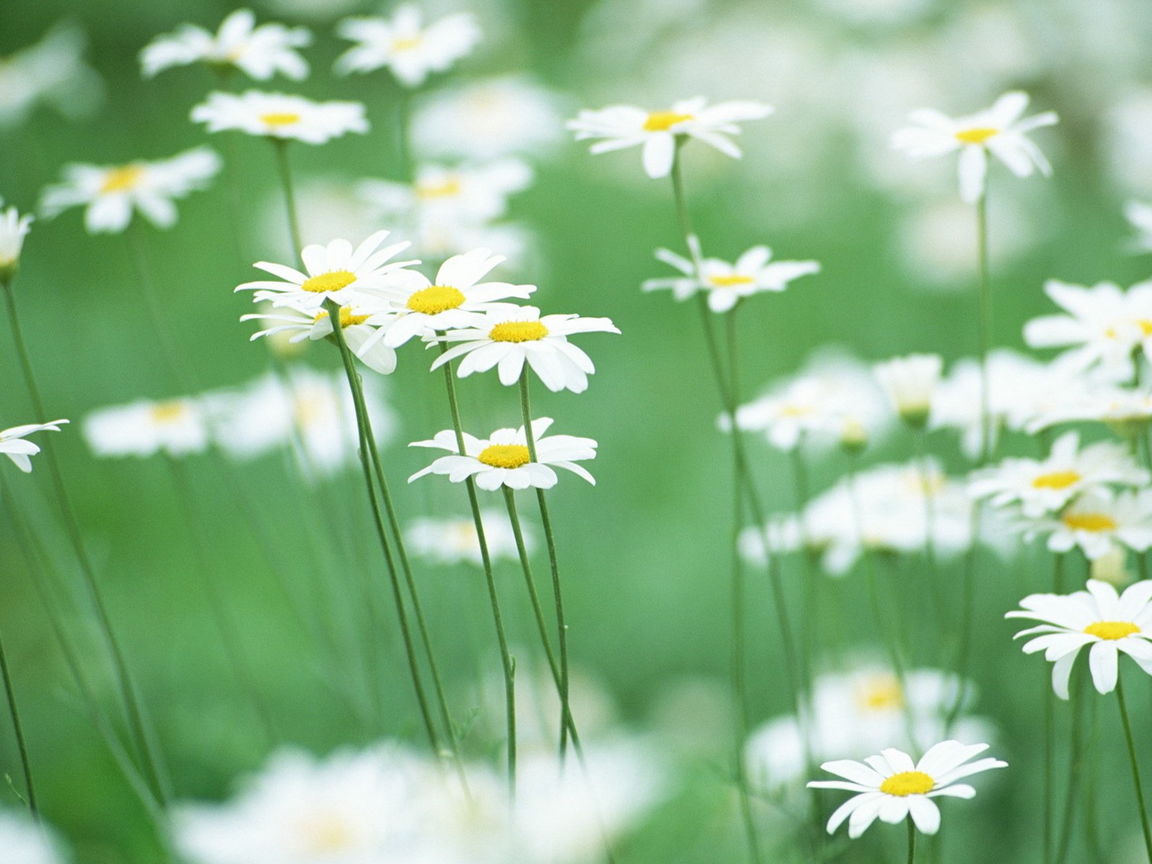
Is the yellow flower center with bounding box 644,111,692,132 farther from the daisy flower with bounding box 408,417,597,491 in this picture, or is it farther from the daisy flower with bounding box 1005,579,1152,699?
the daisy flower with bounding box 1005,579,1152,699

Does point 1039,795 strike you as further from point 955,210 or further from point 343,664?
point 955,210

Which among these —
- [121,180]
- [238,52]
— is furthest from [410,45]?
[121,180]

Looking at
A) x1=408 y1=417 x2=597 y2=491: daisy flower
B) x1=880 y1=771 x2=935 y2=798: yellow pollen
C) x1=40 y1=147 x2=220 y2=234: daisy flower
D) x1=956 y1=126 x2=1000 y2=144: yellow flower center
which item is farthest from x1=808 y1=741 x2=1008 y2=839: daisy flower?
x1=40 y1=147 x2=220 y2=234: daisy flower

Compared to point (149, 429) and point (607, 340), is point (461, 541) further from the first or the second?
point (607, 340)

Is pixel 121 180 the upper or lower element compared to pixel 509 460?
upper

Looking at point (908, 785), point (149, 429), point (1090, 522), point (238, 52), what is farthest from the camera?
point (149, 429)

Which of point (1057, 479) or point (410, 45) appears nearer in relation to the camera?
point (1057, 479)

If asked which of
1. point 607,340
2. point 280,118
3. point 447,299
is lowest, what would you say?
point 607,340

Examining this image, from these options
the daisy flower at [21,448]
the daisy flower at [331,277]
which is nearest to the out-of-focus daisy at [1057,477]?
the daisy flower at [331,277]

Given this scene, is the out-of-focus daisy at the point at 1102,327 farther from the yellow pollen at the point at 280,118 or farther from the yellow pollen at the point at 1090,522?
the yellow pollen at the point at 280,118

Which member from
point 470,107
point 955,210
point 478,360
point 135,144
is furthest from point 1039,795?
point 135,144
